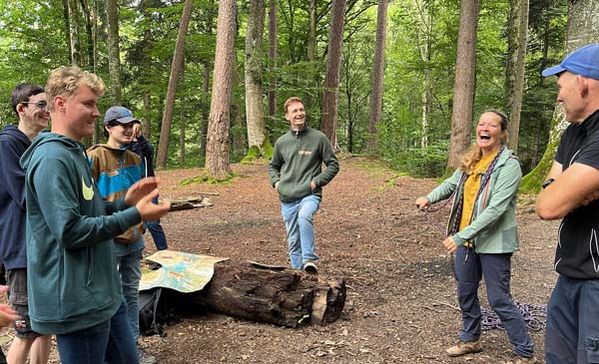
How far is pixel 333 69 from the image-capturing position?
55.6ft

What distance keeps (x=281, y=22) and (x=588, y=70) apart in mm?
24539

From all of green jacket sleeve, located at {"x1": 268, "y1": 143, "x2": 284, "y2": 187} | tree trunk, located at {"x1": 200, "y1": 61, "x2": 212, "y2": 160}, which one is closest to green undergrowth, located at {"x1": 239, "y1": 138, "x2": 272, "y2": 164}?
tree trunk, located at {"x1": 200, "y1": 61, "x2": 212, "y2": 160}

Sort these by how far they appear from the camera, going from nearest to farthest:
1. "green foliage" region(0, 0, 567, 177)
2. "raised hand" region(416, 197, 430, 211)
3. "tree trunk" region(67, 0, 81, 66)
→ "raised hand" region(416, 197, 430, 211) → "green foliage" region(0, 0, 567, 177) → "tree trunk" region(67, 0, 81, 66)

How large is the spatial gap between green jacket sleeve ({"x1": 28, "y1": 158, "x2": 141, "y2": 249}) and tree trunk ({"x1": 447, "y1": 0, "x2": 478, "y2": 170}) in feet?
35.9

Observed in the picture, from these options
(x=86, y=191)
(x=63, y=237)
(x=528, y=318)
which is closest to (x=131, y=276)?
(x=86, y=191)

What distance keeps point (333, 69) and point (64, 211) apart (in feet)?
51.2

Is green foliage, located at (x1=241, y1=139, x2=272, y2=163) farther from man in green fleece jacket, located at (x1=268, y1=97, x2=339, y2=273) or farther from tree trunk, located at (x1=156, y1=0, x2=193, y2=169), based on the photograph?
man in green fleece jacket, located at (x1=268, y1=97, x2=339, y2=273)

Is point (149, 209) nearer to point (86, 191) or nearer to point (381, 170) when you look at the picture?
point (86, 191)

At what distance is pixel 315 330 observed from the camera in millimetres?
4406

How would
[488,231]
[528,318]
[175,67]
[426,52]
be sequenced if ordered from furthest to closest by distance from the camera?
1. [426,52]
2. [175,67]
3. [528,318]
4. [488,231]

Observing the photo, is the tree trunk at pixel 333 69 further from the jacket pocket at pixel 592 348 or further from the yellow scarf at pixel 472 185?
the jacket pocket at pixel 592 348

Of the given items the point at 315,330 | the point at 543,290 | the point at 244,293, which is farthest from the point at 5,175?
the point at 543,290

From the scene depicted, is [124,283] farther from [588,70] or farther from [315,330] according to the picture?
[588,70]

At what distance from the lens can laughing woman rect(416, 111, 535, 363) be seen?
11.9ft
